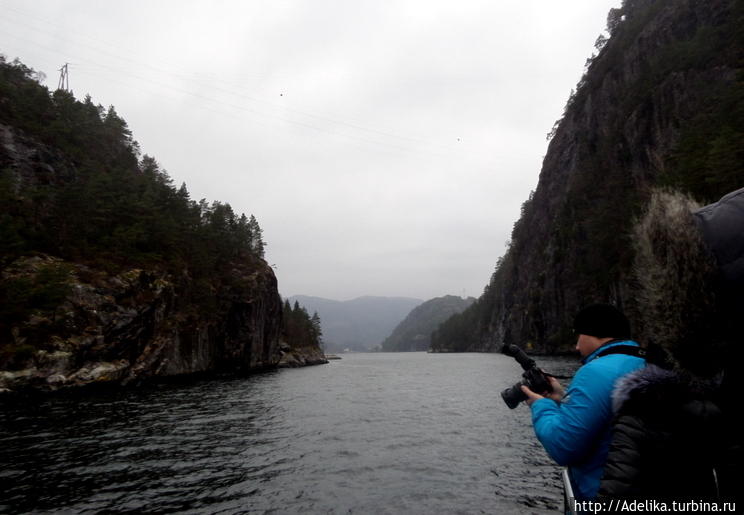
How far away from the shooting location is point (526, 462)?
14.2 metres

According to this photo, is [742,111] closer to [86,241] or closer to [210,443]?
[210,443]

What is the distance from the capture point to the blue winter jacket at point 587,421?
345cm

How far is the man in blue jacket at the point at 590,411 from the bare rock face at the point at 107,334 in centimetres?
3935

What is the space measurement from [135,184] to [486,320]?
5989 inches

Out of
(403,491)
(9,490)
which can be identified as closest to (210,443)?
(9,490)

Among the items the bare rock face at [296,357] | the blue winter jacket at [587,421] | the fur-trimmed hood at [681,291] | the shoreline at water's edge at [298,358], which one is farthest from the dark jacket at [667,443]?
the bare rock face at [296,357]

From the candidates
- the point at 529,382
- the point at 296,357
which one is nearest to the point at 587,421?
the point at 529,382

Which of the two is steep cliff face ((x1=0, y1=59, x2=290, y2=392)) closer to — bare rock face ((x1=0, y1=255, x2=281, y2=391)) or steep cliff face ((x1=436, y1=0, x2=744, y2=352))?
bare rock face ((x1=0, y1=255, x2=281, y2=391))

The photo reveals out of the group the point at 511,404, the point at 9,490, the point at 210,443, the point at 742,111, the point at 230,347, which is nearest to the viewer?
the point at 511,404

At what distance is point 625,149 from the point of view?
71.6 m

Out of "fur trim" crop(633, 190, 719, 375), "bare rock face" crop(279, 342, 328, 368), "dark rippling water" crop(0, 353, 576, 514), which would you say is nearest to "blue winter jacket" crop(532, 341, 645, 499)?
"dark rippling water" crop(0, 353, 576, 514)

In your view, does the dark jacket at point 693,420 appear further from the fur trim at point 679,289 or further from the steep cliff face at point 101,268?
the steep cliff face at point 101,268

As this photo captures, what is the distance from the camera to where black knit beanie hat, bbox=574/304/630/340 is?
12.9ft

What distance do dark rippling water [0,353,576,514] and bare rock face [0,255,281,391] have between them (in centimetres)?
1031
